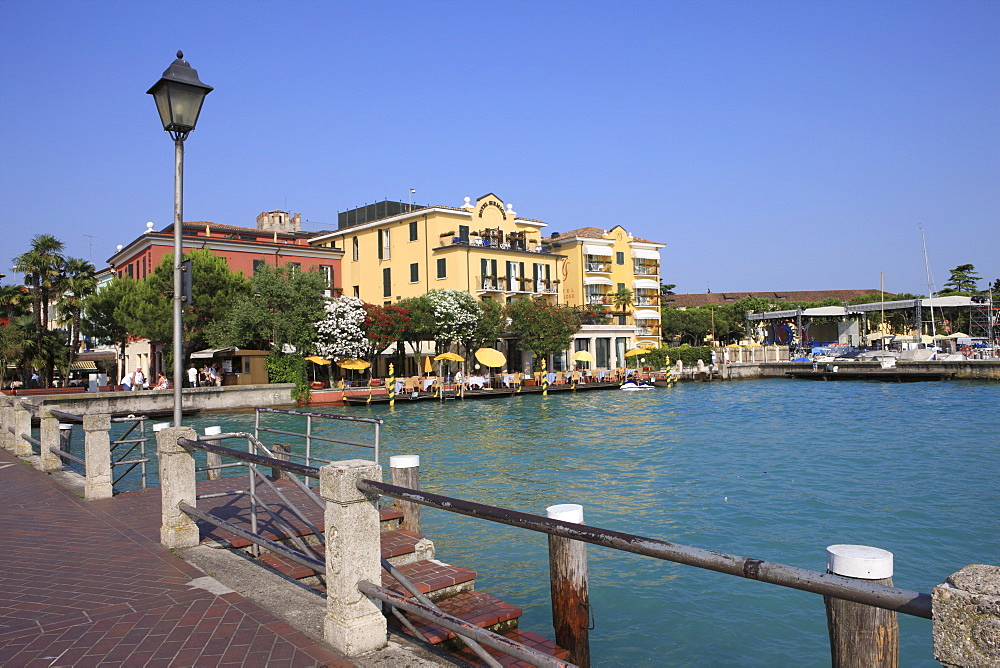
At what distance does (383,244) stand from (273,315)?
1722 cm

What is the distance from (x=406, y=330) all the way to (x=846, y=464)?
1151 inches

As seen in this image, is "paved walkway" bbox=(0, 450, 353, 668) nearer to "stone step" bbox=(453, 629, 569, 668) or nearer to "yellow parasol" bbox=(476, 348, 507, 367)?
"stone step" bbox=(453, 629, 569, 668)

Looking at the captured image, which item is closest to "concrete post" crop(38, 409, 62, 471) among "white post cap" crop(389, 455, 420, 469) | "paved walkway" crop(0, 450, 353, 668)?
"paved walkway" crop(0, 450, 353, 668)

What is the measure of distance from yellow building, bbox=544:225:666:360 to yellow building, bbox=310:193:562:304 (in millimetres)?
2938

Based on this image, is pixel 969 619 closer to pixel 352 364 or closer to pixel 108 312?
pixel 352 364

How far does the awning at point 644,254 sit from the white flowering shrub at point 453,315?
76.4ft

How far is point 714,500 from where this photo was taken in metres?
14.8

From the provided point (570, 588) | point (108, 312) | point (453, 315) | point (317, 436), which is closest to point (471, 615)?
point (570, 588)

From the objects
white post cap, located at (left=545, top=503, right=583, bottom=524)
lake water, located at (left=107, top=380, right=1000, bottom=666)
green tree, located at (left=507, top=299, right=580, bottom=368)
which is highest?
green tree, located at (left=507, top=299, right=580, bottom=368)

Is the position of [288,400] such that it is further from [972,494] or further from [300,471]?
[300,471]

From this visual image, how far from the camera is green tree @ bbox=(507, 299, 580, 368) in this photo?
162 feet

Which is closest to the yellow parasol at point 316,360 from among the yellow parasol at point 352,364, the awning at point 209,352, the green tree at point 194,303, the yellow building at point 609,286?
the yellow parasol at point 352,364

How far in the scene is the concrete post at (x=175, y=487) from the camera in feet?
22.4

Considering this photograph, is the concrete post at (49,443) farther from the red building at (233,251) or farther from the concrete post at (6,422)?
the red building at (233,251)
